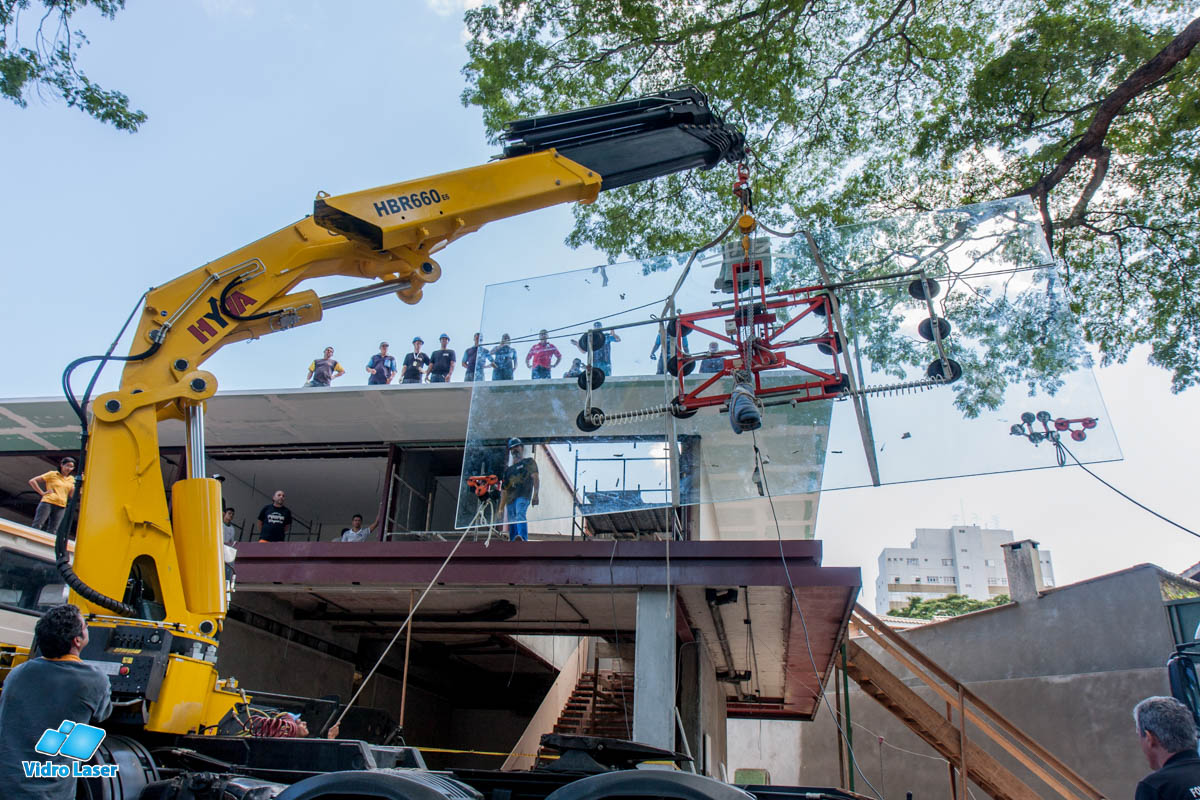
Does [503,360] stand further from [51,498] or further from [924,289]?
[51,498]

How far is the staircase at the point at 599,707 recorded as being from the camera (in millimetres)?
14359

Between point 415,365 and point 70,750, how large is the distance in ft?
37.8

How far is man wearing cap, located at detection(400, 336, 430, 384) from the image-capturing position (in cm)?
1490

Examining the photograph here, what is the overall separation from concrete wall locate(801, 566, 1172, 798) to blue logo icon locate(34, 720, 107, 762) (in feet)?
54.7

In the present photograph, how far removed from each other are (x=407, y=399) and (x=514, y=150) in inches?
266

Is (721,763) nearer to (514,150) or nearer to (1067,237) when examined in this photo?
(1067,237)

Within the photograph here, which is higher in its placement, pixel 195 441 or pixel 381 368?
pixel 381 368

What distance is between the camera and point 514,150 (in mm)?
7957

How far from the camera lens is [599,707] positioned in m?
15.6

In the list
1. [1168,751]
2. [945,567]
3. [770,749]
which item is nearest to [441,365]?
[1168,751]

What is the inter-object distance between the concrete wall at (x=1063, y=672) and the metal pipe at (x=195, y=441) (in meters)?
16.3

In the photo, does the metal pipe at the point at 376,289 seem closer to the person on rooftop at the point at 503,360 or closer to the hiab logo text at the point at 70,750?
the person on rooftop at the point at 503,360

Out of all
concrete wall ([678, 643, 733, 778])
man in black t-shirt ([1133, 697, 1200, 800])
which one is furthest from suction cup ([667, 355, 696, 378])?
concrete wall ([678, 643, 733, 778])

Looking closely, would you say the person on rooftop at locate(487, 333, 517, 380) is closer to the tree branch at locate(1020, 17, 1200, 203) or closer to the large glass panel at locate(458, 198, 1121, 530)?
the large glass panel at locate(458, 198, 1121, 530)
